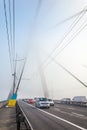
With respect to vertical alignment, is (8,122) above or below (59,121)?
above

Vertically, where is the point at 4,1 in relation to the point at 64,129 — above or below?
above

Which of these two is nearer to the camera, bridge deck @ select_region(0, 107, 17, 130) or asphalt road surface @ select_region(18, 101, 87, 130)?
asphalt road surface @ select_region(18, 101, 87, 130)

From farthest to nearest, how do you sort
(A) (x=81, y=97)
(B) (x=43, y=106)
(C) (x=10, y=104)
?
(A) (x=81, y=97), (C) (x=10, y=104), (B) (x=43, y=106)

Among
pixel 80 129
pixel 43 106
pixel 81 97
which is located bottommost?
pixel 80 129

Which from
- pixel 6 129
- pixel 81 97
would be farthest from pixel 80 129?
pixel 81 97

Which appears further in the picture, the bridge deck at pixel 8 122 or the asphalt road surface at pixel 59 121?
the bridge deck at pixel 8 122

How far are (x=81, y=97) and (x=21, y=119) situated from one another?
187ft

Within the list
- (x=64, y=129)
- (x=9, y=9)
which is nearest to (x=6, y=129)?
(x=64, y=129)

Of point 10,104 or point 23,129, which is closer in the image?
point 23,129

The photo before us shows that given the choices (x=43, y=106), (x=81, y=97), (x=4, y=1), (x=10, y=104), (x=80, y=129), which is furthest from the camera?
(x=81, y=97)

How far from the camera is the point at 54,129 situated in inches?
645

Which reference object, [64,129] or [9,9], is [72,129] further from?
[9,9]

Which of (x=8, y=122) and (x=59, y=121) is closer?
(x=8, y=122)

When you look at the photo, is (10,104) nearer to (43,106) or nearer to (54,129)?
(43,106)
